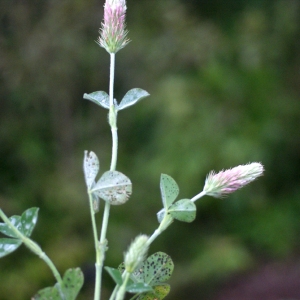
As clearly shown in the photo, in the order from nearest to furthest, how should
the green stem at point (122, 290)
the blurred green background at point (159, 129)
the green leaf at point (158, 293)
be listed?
the green stem at point (122, 290) → the green leaf at point (158, 293) → the blurred green background at point (159, 129)

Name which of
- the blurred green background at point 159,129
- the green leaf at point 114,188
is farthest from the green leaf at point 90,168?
the blurred green background at point 159,129

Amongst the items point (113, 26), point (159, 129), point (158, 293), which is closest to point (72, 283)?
point (158, 293)

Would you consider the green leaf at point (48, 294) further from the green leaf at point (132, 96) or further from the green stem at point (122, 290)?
the green leaf at point (132, 96)

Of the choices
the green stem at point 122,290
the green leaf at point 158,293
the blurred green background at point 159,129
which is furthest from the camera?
the blurred green background at point 159,129

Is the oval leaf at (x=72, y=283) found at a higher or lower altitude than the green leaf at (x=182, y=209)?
A: lower

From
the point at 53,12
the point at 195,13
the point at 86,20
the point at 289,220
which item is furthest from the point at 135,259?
the point at 195,13

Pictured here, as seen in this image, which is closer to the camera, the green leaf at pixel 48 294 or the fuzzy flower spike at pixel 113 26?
the green leaf at pixel 48 294

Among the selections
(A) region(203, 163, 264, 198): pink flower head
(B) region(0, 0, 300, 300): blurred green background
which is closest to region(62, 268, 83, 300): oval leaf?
(A) region(203, 163, 264, 198): pink flower head

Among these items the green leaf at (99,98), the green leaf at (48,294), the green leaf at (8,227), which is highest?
the green leaf at (99,98)
